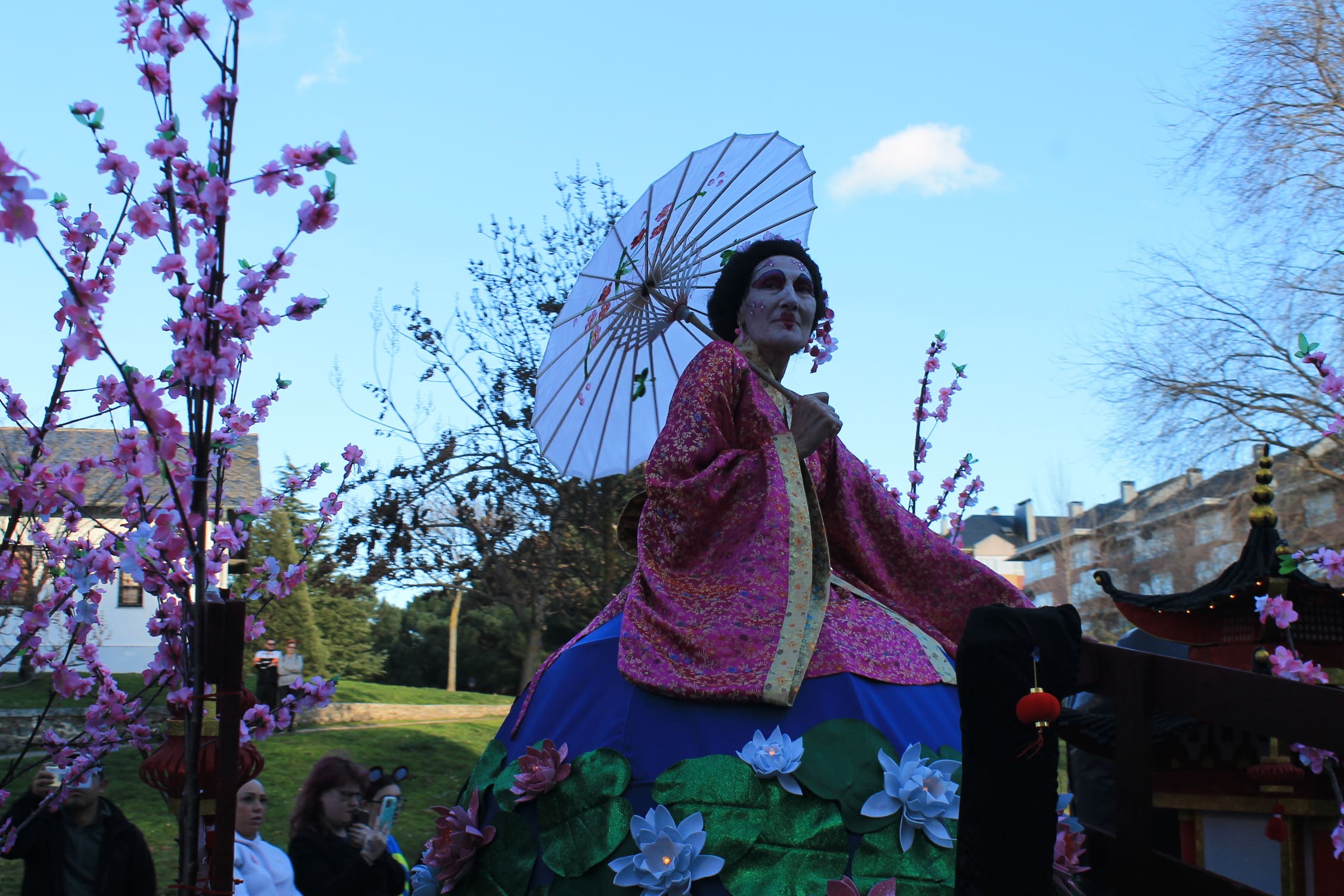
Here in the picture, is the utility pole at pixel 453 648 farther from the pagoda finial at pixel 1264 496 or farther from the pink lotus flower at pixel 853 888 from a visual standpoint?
the pink lotus flower at pixel 853 888

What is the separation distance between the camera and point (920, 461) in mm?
6152

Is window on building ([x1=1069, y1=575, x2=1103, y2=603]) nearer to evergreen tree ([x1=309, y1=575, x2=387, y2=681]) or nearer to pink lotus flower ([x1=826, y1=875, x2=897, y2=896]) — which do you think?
evergreen tree ([x1=309, y1=575, x2=387, y2=681])

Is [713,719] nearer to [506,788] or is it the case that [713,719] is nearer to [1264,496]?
[506,788]

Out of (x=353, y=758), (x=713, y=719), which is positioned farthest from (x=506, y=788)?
(x=353, y=758)

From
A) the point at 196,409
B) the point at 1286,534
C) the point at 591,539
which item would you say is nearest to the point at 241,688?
the point at 196,409

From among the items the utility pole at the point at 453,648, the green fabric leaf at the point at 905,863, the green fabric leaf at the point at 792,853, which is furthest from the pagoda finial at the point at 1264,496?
the utility pole at the point at 453,648

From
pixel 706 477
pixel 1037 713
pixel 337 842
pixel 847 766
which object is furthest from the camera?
pixel 337 842

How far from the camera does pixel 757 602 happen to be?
124 inches

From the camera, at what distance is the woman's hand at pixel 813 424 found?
3.53 m

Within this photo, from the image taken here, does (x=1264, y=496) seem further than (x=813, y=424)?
Yes

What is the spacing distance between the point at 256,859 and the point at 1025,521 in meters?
51.8

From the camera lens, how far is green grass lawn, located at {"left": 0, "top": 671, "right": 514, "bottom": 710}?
19641 mm

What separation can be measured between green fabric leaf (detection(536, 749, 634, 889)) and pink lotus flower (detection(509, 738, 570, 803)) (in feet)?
0.07

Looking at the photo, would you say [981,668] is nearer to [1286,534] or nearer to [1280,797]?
[1280,797]
